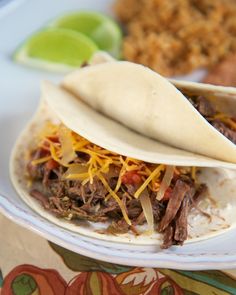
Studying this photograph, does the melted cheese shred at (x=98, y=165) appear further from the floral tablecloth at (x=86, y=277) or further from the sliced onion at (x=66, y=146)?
the floral tablecloth at (x=86, y=277)

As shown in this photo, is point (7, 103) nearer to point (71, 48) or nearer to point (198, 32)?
point (71, 48)

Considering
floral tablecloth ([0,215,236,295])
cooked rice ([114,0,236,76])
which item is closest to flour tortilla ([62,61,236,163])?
floral tablecloth ([0,215,236,295])

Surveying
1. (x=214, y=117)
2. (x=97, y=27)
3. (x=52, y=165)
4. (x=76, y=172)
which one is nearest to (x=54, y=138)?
(x=52, y=165)

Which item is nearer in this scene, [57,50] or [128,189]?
[128,189]

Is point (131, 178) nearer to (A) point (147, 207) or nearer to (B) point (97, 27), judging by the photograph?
(A) point (147, 207)

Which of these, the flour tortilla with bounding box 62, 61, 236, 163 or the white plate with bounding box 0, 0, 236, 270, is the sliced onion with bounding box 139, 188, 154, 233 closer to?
the white plate with bounding box 0, 0, 236, 270

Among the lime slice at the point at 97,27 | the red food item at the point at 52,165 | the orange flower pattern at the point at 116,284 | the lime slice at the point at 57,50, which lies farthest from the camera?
the lime slice at the point at 97,27

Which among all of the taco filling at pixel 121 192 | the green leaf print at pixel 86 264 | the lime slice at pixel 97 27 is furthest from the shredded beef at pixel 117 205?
the lime slice at pixel 97 27
